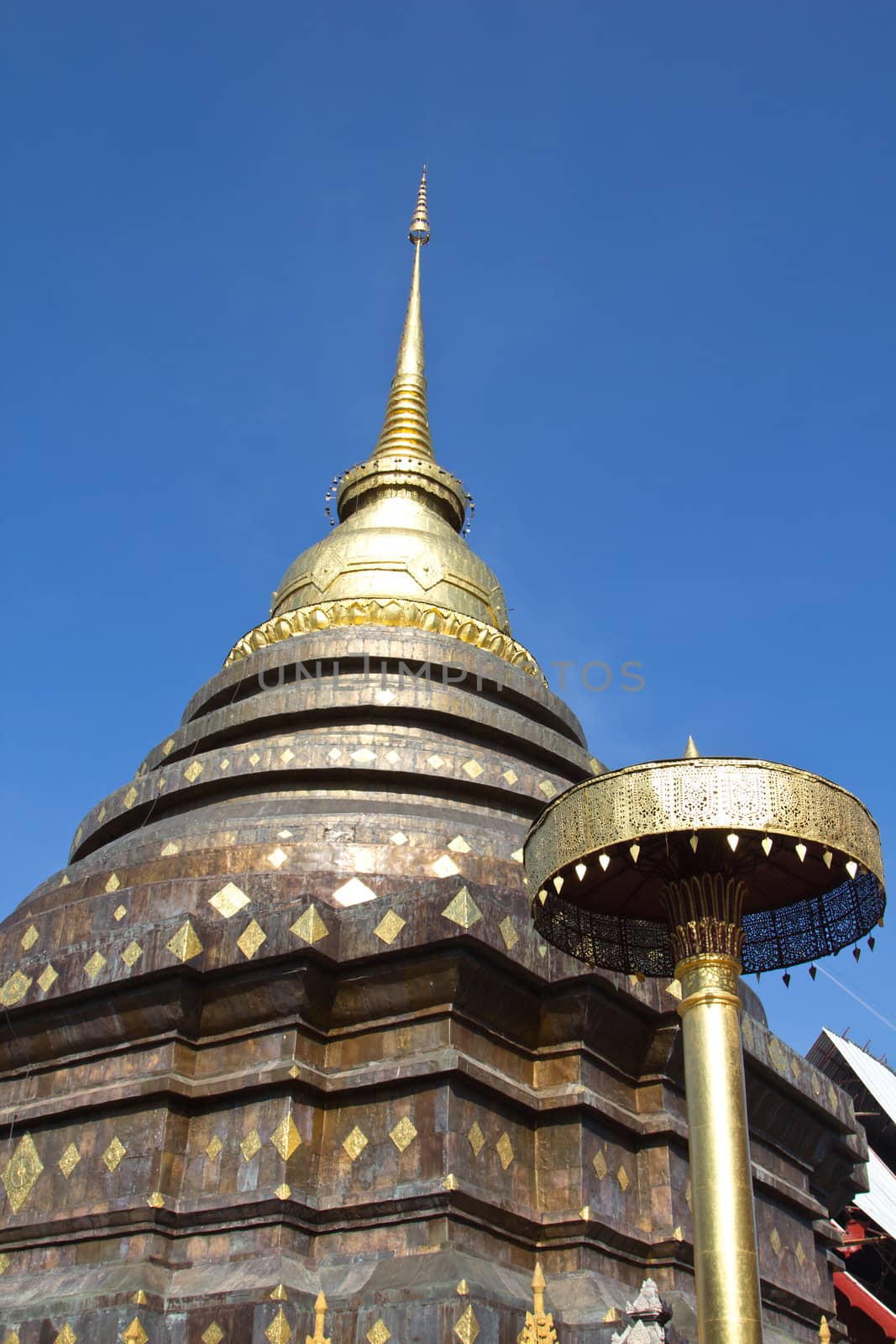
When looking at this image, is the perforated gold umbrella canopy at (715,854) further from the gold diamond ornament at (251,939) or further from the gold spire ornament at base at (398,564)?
the gold spire ornament at base at (398,564)

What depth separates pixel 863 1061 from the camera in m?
43.8

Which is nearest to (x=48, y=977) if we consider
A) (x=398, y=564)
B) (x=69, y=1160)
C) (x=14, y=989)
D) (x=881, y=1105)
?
(x=14, y=989)

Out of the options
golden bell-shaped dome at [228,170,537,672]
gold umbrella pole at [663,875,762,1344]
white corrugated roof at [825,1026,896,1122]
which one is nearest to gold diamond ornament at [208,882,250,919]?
gold umbrella pole at [663,875,762,1344]

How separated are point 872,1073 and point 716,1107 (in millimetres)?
36815

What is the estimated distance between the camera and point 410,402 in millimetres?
32125

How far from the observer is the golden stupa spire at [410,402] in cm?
3086

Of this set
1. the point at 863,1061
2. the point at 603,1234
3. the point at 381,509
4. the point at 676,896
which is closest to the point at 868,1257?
the point at 863,1061

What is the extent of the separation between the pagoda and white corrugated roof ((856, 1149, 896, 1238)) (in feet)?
68.5

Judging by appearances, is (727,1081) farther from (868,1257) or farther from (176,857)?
(868,1257)

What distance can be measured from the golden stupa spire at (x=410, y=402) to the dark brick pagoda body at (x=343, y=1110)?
1412 centimetres

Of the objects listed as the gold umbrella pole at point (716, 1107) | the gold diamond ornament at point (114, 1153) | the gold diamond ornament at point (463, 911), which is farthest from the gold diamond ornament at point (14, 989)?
the gold umbrella pole at point (716, 1107)

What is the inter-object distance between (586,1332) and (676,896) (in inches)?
203

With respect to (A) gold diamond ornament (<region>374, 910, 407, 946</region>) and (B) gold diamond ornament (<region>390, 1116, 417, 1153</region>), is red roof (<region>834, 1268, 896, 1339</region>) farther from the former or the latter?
(A) gold diamond ornament (<region>374, 910, 407, 946</region>)

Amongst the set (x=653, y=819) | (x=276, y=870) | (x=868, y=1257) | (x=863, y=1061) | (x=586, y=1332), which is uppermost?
(x=863, y=1061)
